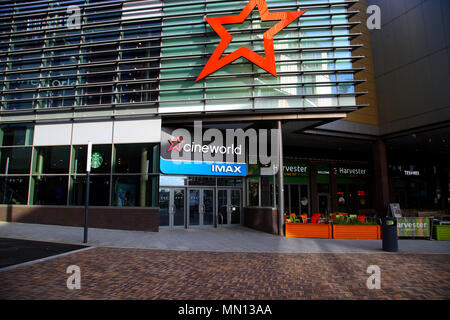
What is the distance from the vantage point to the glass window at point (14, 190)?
1500cm

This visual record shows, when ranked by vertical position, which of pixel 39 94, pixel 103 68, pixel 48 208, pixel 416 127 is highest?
pixel 103 68

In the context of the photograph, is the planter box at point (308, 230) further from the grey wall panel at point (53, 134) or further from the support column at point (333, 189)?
the grey wall panel at point (53, 134)

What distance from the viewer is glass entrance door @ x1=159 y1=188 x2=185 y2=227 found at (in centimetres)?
1502

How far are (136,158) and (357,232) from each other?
1068 centimetres

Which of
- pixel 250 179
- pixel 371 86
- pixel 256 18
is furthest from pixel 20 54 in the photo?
pixel 371 86

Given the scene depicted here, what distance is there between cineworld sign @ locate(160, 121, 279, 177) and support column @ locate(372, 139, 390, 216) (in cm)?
821

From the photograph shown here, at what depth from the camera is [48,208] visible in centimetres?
1449

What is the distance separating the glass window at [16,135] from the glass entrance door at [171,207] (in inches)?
307

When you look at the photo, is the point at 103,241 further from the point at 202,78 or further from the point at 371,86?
the point at 371,86
